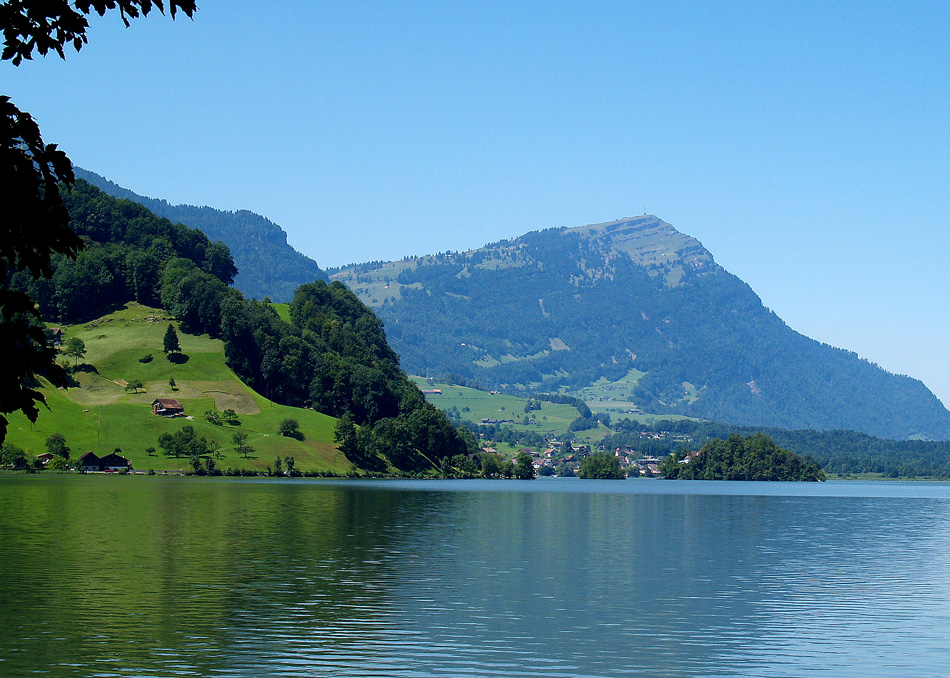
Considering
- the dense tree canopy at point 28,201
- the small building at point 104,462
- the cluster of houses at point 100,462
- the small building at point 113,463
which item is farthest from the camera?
the small building at point 113,463

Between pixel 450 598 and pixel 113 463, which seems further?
pixel 113 463

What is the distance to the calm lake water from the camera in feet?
112

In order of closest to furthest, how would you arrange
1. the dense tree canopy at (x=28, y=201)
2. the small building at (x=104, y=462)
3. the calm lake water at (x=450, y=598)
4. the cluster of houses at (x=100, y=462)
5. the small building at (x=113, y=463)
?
the dense tree canopy at (x=28, y=201)
the calm lake water at (x=450, y=598)
the cluster of houses at (x=100, y=462)
the small building at (x=104, y=462)
the small building at (x=113, y=463)

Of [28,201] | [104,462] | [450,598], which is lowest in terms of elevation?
[450,598]

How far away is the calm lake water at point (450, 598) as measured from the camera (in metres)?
34.2

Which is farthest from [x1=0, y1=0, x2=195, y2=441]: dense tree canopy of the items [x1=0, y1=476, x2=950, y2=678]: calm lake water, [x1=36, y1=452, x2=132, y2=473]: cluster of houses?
[x1=36, y1=452, x2=132, y2=473]: cluster of houses

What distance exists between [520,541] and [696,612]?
34.9 m

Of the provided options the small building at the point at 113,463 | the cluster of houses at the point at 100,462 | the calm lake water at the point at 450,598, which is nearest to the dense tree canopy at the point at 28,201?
the calm lake water at the point at 450,598

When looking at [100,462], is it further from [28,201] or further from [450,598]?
[28,201]

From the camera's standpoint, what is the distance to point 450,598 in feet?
158

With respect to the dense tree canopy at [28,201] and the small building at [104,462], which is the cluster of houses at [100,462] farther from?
the dense tree canopy at [28,201]

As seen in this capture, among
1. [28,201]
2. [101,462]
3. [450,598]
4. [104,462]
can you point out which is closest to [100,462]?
[101,462]

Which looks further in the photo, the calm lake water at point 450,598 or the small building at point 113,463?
the small building at point 113,463

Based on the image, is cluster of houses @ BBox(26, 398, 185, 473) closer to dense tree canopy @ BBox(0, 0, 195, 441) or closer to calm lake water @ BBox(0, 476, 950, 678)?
calm lake water @ BBox(0, 476, 950, 678)
